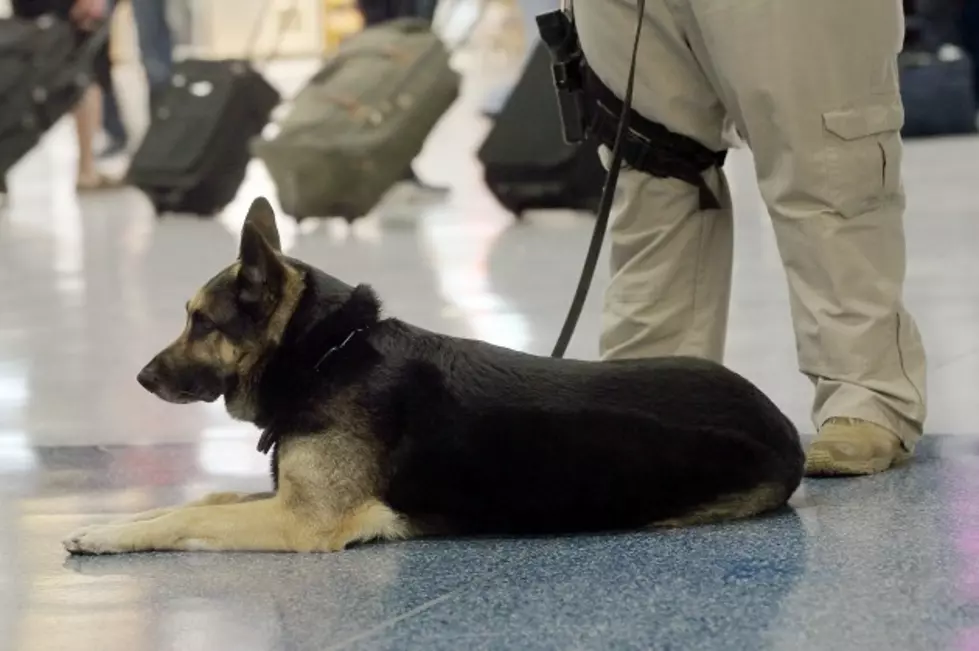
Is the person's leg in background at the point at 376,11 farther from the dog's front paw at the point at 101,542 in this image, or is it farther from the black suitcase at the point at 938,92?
the dog's front paw at the point at 101,542

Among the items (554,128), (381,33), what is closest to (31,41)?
(381,33)

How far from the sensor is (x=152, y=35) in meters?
9.59

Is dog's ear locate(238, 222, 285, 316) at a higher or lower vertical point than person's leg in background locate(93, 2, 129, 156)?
higher

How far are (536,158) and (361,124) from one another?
765mm

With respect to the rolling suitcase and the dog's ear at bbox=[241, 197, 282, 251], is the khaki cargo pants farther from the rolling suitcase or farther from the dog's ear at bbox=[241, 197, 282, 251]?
the rolling suitcase

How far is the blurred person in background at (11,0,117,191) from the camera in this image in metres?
7.97

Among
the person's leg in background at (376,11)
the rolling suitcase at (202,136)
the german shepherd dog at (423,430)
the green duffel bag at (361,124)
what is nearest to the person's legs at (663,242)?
the german shepherd dog at (423,430)

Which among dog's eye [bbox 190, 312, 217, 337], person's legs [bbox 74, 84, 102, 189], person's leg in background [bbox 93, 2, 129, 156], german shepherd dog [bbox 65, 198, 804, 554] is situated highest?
dog's eye [bbox 190, 312, 217, 337]

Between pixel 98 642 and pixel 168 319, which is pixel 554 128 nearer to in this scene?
pixel 168 319

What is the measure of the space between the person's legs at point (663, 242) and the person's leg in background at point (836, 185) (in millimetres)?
133

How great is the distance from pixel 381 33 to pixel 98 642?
5314 millimetres

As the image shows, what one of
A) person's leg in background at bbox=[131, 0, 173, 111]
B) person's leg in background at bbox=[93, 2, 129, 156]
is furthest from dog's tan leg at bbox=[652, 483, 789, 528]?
person's leg in background at bbox=[93, 2, 129, 156]

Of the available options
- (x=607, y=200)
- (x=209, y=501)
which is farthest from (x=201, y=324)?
(x=607, y=200)

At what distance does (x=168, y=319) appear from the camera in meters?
4.69
